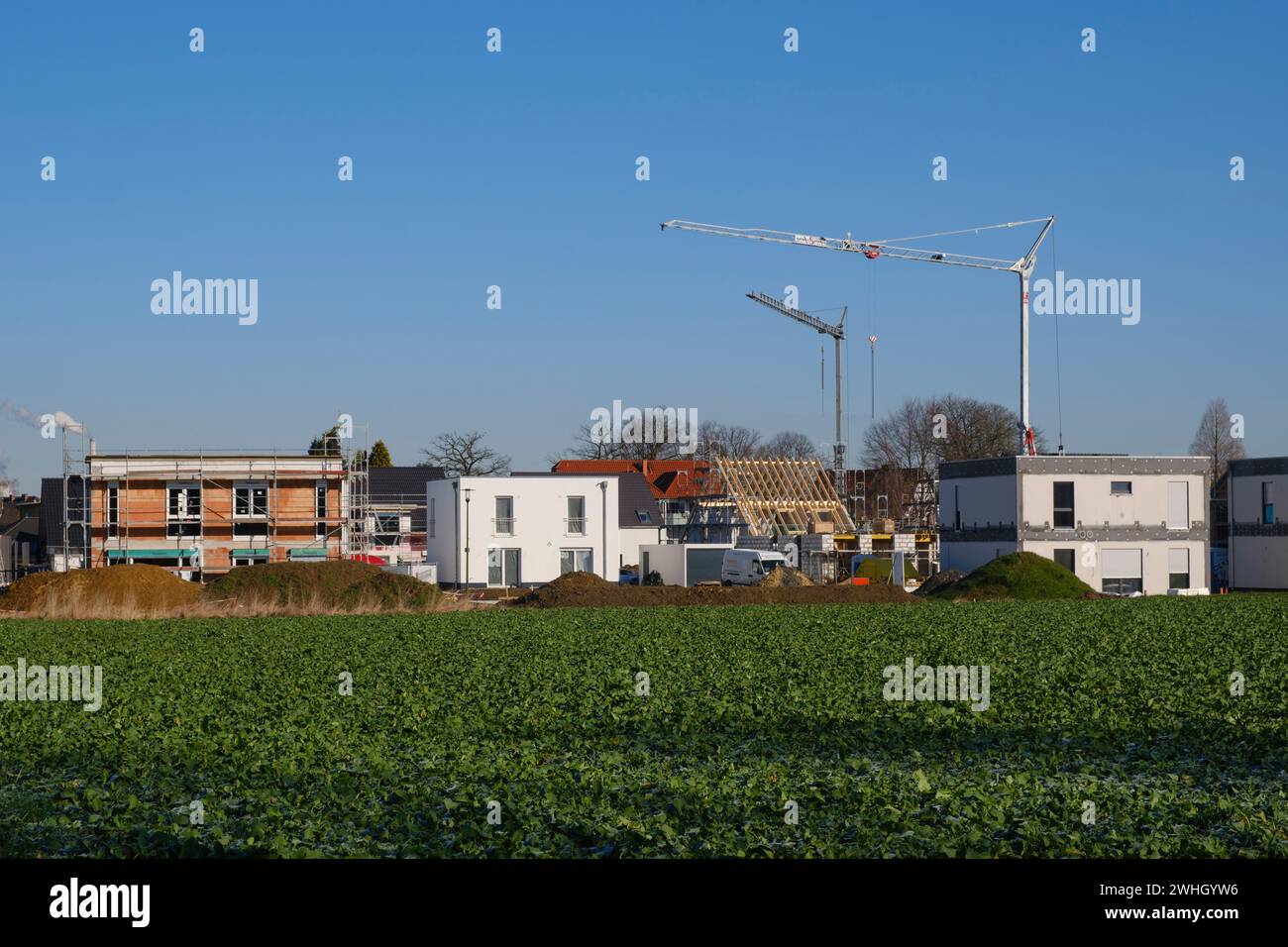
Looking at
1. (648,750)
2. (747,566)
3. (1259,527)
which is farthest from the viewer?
(1259,527)

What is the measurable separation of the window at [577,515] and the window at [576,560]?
74 centimetres

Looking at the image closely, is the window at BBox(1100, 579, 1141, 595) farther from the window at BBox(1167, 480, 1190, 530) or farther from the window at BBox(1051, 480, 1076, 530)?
the window at BBox(1167, 480, 1190, 530)

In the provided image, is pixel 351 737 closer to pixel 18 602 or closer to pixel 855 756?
pixel 855 756

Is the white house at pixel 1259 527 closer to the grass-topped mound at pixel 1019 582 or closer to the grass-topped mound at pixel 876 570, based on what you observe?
the grass-topped mound at pixel 876 570

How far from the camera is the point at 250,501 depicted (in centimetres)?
5081

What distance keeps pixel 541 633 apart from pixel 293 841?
1895cm

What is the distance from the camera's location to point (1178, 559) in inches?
2058

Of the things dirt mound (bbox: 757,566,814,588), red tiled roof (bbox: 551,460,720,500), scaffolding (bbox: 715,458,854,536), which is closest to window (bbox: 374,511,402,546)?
scaffolding (bbox: 715,458,854,536)

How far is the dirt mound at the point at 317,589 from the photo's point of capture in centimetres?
3953

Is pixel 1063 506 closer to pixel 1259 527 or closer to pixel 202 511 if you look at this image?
pixel 1259 527

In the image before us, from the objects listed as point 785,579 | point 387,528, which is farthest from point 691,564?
point 387,528

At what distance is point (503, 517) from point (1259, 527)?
3364cm

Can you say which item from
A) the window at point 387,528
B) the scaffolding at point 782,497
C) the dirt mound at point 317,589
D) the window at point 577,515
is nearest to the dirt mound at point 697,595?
the dirt mound at point 317,589
